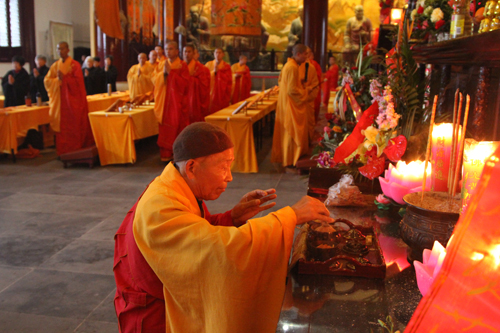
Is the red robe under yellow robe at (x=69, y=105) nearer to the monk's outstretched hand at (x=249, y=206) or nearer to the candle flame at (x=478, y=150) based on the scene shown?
the monk's outstretched hand at (x=249, y=206)

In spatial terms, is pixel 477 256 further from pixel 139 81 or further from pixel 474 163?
pixel 139 81

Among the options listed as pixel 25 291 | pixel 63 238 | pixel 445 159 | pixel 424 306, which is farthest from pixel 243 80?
pixel 424 306

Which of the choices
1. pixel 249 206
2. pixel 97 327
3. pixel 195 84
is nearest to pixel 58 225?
pixel 97 327

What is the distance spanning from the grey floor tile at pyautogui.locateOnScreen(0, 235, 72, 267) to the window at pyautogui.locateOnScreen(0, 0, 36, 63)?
932 centimetres

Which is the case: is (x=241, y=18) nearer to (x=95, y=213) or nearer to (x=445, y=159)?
(x=95, y=213)

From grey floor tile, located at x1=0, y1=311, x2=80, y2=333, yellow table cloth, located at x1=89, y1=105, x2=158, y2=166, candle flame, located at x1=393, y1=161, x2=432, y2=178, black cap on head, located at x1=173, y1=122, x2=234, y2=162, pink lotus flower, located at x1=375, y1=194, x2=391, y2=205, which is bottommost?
grey floor tile, located at x1=0, y1=311, x2=80, y2=333

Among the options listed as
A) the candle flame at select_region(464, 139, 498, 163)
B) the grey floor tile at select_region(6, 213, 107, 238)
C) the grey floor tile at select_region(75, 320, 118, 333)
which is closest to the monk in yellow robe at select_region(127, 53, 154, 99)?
the grey floor tile at select_region(6, 213, 107, 238)

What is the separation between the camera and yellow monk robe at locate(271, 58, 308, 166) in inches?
235

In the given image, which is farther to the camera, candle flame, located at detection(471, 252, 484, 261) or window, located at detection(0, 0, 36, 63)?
window, located at detection(0, 0, 36, 63)

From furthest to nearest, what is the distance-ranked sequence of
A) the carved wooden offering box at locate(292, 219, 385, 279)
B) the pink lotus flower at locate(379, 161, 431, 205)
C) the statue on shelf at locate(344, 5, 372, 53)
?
the statue on shelf at locate(344, 5, 372, 53) → the pink lotus flower at locate(379, 161, 431, 205) → the carved wooden offering box at locate(292, 219, 385, 279)

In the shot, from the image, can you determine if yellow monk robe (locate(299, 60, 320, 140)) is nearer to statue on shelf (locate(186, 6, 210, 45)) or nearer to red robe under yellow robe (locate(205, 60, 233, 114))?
red robe under yellow robe (locate(205, 60, 233, 114))

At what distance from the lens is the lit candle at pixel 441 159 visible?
157 centimetres

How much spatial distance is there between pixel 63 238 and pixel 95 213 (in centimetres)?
67

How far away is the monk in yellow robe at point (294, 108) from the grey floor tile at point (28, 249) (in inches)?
131
